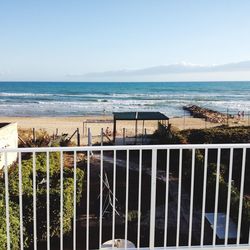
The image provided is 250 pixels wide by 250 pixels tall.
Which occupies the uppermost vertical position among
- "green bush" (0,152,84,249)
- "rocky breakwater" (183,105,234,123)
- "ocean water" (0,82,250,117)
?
"green bush" (0,152,84,249)

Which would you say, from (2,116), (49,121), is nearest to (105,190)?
(49,121)

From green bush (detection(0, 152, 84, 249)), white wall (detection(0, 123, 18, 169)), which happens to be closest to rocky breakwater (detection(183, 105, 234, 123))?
white wall (detection(0, 123, 18, 169))

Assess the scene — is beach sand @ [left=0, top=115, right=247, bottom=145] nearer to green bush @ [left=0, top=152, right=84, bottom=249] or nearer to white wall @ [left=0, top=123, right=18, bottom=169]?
white wall @ [left=0, top=123, right=18, bottom=169]

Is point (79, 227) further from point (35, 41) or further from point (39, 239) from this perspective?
point (35, 41)

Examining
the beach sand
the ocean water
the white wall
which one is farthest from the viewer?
the ocean water

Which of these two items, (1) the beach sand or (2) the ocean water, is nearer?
(1) the beach sand

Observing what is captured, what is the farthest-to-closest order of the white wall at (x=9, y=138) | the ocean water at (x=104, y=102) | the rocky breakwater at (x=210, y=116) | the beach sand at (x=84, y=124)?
1. the ocean water at (x=104, y=102)
2. the rocky breakwater at (x=210, y=116)
3. the beach sand at (x=84, y=124)
4. the white wall at (x=9, y=138)

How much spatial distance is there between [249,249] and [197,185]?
19.9ft

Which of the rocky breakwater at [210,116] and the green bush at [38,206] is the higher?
the green bush at [38,206]

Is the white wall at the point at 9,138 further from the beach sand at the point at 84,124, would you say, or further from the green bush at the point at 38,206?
the beach sand at the point at 84,124

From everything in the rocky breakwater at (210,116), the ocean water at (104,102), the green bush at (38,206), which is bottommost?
the rocky breakwater at (210,116)

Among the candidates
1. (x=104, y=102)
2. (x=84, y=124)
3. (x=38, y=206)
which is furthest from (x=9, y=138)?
(x=104, y=102)

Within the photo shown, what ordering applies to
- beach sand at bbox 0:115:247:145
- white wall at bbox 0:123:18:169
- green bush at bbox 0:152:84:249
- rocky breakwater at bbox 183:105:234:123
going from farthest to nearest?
rocky breakwater at bbox 183:105:234:123 < beach sand at bbox 0:115:247:145 < white wall at bbox 0:123:18:169 < green bush at bbox 0:152:84:249

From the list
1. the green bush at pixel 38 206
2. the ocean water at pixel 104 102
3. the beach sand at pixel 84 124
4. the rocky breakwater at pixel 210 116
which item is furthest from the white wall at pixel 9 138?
the rocky breakwater at pixel 210 116
